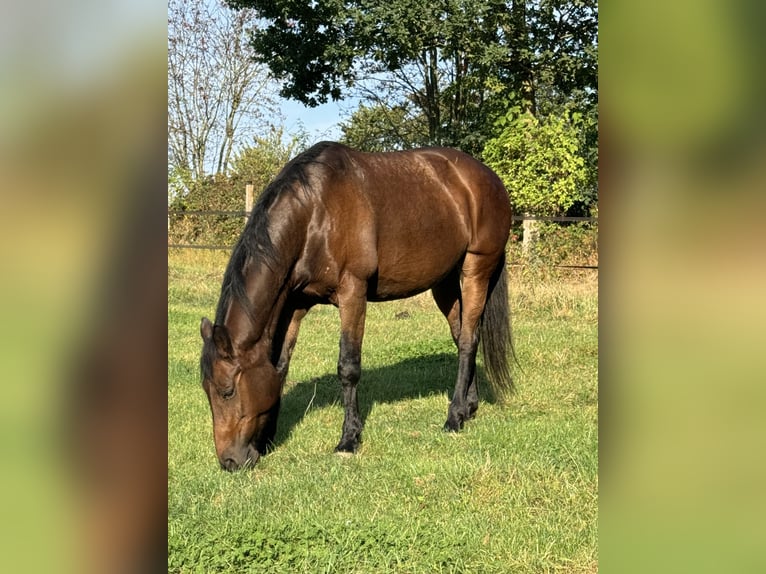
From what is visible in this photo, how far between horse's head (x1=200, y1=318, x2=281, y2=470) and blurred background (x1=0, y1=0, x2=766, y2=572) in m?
3.55

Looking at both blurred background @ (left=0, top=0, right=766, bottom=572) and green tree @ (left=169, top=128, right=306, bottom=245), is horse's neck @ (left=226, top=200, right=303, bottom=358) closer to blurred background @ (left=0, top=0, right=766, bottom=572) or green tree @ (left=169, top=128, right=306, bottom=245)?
blurred background @ (left=0, top=0, right=766, bottom=572)

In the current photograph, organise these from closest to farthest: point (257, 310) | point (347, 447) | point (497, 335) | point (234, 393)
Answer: point (234, 393)
point (257, 310)
point (347, 447)
point (497, 335)

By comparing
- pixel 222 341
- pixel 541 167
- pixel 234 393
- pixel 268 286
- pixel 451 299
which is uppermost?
pixel 541 167

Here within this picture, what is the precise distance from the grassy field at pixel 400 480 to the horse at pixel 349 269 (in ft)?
1.04

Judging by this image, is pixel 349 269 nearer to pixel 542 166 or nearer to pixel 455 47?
pixel 542 166

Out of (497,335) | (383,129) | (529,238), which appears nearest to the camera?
(497,335)

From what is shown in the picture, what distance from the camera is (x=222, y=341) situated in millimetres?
4039

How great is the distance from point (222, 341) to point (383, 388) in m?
2.74

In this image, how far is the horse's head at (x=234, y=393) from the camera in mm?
4074

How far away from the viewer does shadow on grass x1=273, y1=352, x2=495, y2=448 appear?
576 cm
